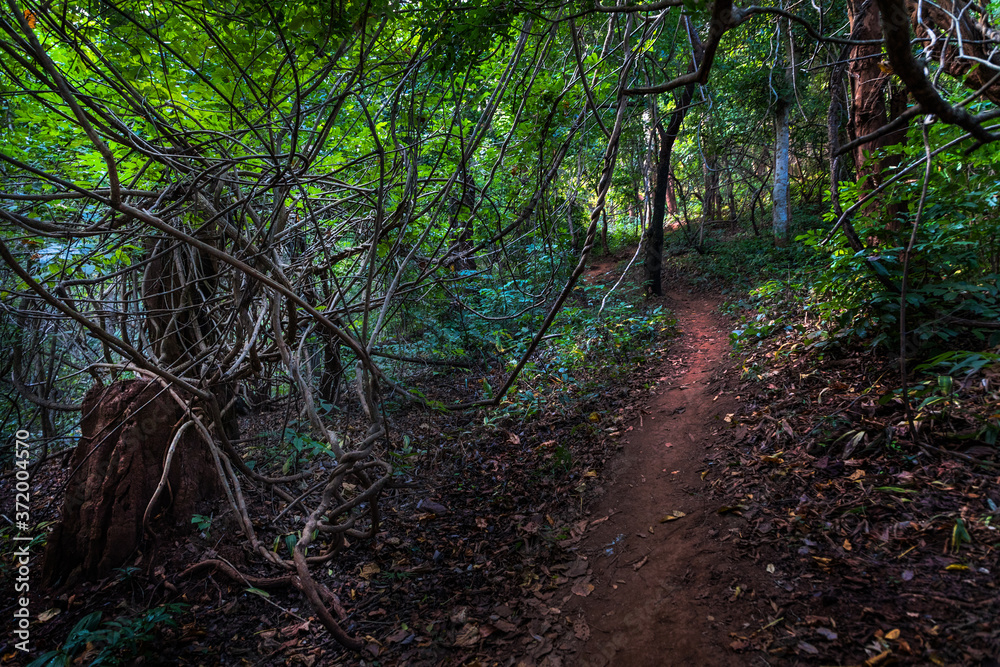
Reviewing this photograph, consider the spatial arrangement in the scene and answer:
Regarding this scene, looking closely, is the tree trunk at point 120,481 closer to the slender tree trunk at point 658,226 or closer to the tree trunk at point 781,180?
the slender tree trunk at point 658,226

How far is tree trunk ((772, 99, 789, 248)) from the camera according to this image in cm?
1053

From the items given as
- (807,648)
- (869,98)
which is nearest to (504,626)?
(807,648)

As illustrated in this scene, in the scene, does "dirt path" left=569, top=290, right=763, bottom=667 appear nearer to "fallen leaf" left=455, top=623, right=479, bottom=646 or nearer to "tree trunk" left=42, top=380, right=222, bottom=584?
"fallen leaf" left=455, top=623, right=479, bottom=646

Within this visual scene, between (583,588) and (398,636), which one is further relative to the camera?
(583,588)

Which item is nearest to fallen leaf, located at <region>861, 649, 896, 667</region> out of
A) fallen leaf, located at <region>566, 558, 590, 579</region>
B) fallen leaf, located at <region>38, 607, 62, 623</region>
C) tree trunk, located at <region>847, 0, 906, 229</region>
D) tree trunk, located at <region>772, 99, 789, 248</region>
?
fallen leaf, located at <region>566, 558, 590, 579</region>

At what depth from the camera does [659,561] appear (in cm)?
304

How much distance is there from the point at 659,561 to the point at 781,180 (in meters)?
10.5

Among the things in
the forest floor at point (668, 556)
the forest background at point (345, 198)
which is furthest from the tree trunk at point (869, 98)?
the forest floor at point (668, 556)

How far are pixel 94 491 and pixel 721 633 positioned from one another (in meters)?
4.10

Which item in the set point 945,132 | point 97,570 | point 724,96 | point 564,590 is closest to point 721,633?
point 564,590

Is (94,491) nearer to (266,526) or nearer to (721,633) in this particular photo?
(266,526)

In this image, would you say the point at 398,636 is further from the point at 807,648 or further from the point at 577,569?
the point at 807,648

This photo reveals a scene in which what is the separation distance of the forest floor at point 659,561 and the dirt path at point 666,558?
0.5 inches

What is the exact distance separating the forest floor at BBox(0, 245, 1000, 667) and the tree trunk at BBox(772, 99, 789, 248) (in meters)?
7.57
